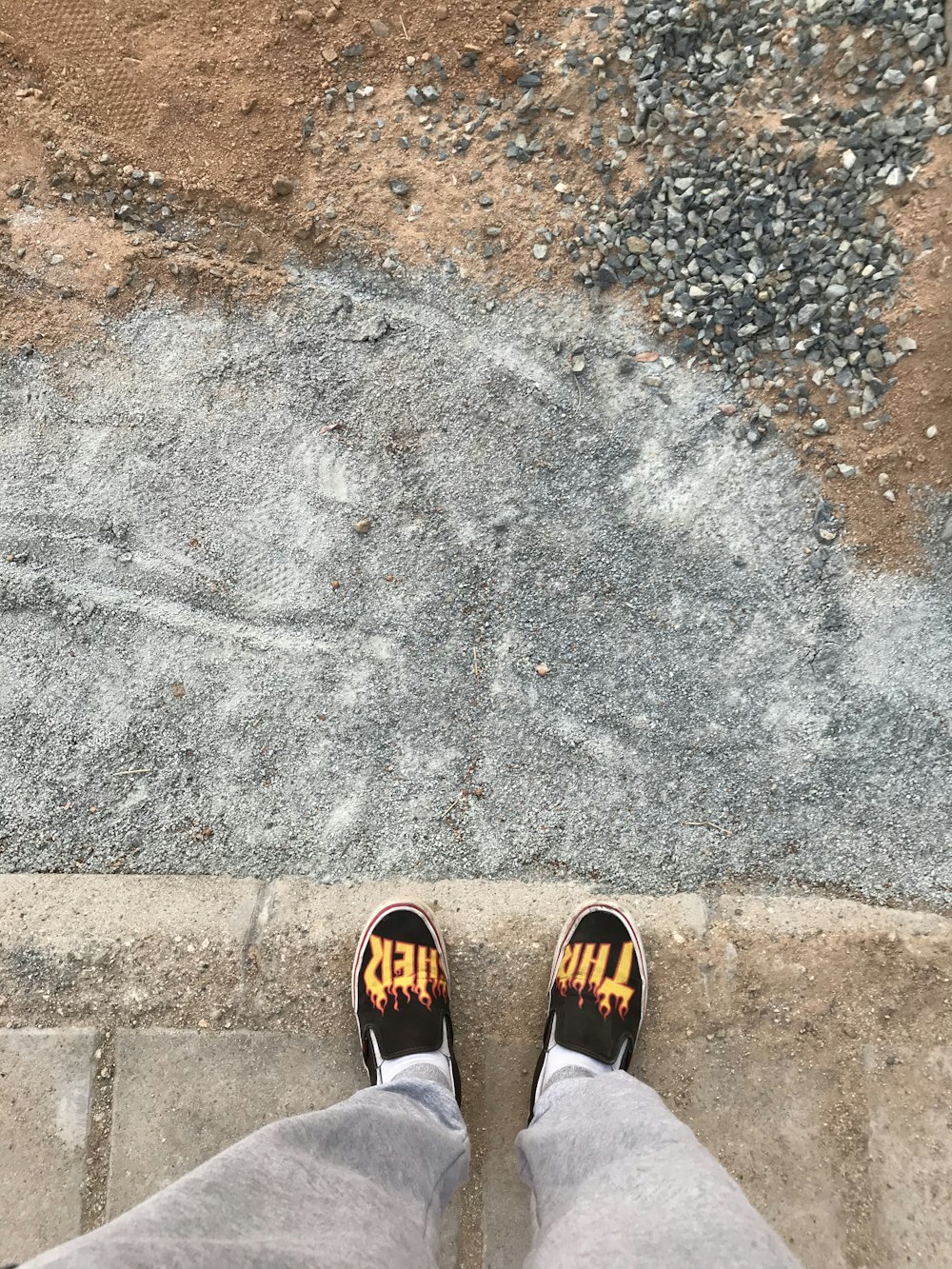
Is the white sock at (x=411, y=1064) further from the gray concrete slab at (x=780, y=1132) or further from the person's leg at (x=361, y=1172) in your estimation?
the gray concrete slab at (x=780, y=1132)

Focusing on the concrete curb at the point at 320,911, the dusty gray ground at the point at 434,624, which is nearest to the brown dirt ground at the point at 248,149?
the dusty gray ground at the point at 434,624

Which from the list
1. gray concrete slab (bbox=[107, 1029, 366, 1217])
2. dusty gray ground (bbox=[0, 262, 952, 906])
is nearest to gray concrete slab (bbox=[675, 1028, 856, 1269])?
dusty gray ground (bbox=[0, 262, 952, 906])

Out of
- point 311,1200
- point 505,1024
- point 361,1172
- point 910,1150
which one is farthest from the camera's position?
point 505,1024

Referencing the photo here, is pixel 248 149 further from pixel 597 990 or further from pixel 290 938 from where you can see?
pixel 597 990

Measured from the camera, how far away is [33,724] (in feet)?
7.13

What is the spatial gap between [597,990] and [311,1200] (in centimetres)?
88

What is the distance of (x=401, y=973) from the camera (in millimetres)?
1942

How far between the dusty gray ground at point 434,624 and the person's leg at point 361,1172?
0.98 ft

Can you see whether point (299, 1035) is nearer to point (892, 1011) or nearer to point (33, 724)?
point (33, 724)

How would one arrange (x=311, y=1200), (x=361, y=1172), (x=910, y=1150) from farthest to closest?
(x=910, y=1150) → (x=361, y=1172) → (x=311, y=1200)

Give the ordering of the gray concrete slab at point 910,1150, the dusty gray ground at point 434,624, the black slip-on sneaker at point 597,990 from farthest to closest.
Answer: the dusty gray ground at point 434,624 < the black slip-on sneaker at point 597,990 < the gray concrete slab at point 910,1150

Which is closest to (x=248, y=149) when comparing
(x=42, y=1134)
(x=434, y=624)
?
(x=434, y=624)

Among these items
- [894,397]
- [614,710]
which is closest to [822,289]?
[894,397]

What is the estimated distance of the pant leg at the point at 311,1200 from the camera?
1.08 meters
